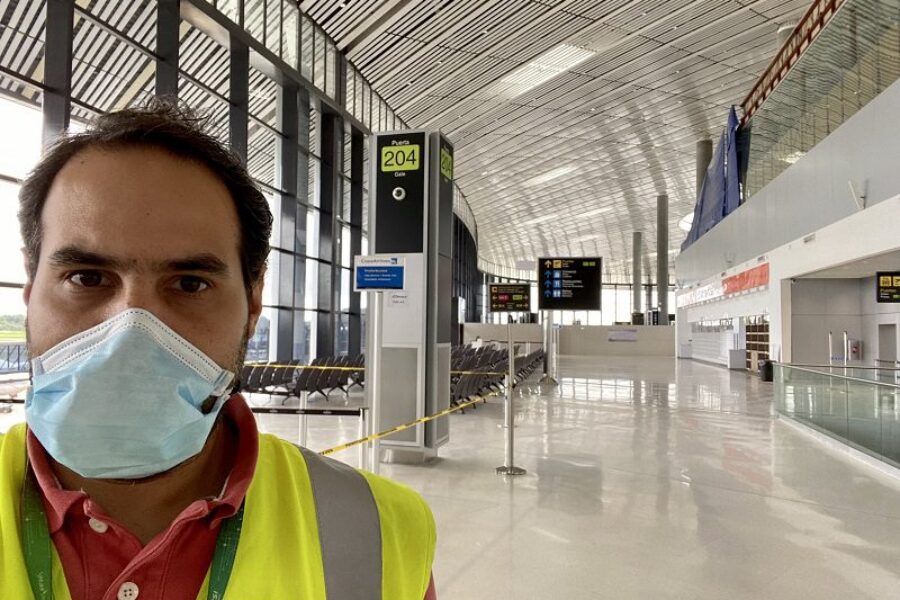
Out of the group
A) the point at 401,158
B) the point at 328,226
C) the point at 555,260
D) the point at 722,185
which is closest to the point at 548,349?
the point at 555,260

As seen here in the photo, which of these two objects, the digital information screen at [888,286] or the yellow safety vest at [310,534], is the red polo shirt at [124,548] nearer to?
the yellow safety vest at [310,534]

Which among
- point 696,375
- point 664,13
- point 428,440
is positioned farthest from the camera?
point 696,375

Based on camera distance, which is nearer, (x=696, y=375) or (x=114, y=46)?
(x=114, y=46)

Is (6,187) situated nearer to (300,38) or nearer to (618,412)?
(300,38)

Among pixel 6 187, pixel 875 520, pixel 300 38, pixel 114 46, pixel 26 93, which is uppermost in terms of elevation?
pixel 300 38

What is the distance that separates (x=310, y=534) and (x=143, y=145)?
62 centimetres

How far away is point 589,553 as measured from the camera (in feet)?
12.6

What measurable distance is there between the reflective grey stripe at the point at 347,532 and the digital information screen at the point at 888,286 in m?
14.3

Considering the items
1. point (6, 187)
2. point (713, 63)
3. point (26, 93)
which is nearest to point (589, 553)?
point (6, 187)

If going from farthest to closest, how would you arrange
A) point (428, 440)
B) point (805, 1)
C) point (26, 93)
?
point (805, 1) → point (26, 93) → point (428, 440)

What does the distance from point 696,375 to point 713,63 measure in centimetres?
1044

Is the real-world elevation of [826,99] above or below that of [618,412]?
above

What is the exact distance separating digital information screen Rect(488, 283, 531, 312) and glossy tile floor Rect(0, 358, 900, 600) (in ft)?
24.3

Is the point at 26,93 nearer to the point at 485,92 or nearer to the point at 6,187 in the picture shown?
the point at 6,187
